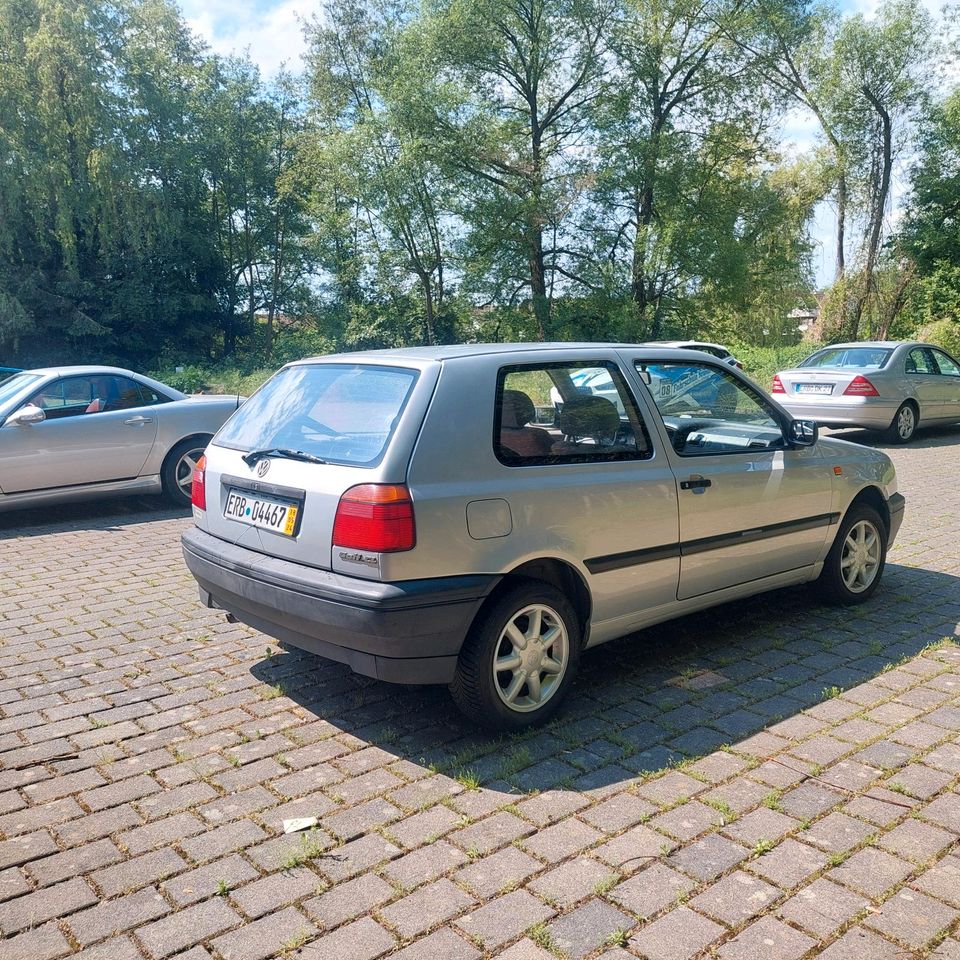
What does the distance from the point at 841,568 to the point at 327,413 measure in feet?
11.4

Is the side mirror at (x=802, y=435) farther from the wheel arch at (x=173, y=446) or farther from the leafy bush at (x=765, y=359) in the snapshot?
the leafy bush at (x=765, y=359)

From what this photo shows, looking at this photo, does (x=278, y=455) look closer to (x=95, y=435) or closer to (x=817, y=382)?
(x=95, y=435)

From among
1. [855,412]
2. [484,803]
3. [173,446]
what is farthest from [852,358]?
[484,803]

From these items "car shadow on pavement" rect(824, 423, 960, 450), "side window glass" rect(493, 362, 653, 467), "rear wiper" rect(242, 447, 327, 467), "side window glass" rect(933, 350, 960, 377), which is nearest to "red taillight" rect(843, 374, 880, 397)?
"car shadow on pavement" rect(824, 423, 960, 450)

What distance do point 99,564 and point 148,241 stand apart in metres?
33.7

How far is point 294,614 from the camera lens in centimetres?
392

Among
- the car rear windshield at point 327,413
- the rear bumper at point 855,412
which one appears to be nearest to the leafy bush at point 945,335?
the rear bumper at point 855,412

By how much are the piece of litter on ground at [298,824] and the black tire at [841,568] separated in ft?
Answer: 12.4

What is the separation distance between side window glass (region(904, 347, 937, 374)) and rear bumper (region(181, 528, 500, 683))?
521 inches

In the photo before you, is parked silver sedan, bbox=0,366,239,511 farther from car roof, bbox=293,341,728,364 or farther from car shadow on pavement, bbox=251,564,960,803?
car roof, bbox=293,341,728,364

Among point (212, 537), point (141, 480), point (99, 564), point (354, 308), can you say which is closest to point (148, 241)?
point (354, 308)

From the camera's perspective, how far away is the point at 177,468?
970cm

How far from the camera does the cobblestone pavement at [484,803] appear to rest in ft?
8.86

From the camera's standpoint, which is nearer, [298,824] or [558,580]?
[298,824]
